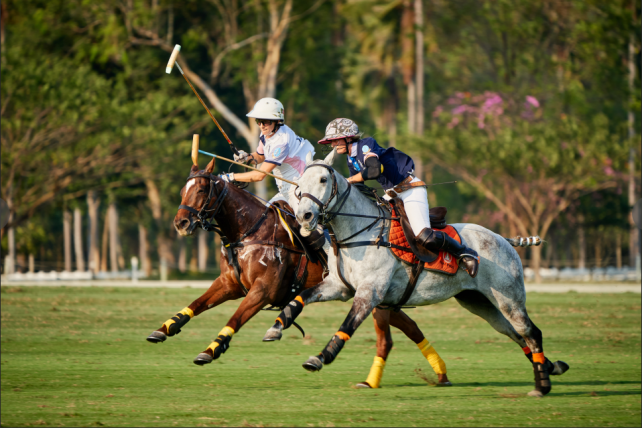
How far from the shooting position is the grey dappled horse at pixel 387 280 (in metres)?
8.23

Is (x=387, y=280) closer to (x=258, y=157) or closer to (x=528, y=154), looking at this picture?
(x=258, y=157)

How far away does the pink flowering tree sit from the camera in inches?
1249

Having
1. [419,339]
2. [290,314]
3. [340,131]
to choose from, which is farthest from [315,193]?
[419,339]

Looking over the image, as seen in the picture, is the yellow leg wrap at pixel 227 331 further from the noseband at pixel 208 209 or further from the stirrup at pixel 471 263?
the stirrup at pixel 471 263

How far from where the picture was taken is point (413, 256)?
890 cm

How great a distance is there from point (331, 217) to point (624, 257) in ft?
141

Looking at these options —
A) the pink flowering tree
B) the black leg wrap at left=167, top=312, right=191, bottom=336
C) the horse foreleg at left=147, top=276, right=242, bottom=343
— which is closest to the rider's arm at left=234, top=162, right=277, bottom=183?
the horse foreleg at left=147, top=276, right=242, bottom=343

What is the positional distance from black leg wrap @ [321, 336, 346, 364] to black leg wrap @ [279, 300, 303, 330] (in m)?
0.49

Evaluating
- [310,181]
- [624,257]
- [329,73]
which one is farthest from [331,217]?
[624,257]

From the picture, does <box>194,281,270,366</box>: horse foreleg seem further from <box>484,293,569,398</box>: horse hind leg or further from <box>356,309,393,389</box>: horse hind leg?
<box>484,293,569,398</box>: horse hind leg

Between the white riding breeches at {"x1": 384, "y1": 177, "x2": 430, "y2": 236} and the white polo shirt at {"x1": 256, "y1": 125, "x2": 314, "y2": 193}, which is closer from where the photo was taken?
the white riding breeches at {"x1": 384, "y1": 177, "x2": 430, "y2": 236}

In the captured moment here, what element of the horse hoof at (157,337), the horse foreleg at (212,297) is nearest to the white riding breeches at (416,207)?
the horse foreleg at (212,297)

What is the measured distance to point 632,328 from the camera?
16.8 m

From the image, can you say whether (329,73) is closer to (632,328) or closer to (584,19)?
(584,19)
